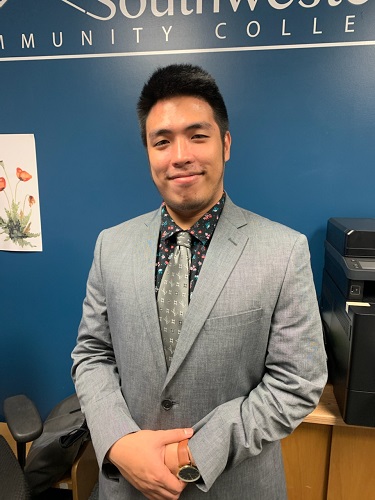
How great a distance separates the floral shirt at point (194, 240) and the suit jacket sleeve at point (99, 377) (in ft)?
0.57

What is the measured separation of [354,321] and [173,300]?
0.59m

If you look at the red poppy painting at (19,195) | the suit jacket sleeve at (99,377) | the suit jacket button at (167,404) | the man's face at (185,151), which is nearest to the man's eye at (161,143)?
the man's face at (185,151)

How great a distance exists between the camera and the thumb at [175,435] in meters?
0.79

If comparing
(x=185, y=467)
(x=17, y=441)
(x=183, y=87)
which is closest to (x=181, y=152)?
(x=183, y=87)

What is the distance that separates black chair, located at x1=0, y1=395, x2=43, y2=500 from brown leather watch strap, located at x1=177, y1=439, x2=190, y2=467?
70 cm

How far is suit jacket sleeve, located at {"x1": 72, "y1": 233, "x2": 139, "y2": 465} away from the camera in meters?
0.83

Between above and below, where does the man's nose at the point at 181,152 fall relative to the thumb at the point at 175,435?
above

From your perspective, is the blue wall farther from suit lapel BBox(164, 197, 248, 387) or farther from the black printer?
suit lapel BBox(164, 197, 248, 387)

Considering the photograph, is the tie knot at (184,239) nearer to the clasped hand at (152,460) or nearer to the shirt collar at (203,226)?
the shirt collar at (203,226)

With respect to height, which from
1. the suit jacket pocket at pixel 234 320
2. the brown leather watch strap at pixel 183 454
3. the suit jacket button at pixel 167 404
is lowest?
the brown leather watch strap at pixel 183 454

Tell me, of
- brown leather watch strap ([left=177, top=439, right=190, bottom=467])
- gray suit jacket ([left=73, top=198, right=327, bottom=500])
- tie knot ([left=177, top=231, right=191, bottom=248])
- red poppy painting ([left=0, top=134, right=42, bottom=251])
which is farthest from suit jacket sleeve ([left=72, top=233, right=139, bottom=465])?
red poppy painting ([left=0, top=134, right=42, bottom=251])

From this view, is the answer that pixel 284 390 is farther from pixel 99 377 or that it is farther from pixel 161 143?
pixel 161 143

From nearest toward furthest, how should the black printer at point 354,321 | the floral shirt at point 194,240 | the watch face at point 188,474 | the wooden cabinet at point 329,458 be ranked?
the watch face at point 188,474 → the floral shirt at point 194,240 → the black printer at point 354,321 → the wooden cabinet at point 329,458

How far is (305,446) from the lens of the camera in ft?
4.45
